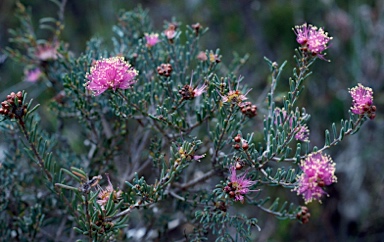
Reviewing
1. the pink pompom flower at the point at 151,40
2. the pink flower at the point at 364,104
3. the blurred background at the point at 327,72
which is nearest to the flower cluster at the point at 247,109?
the pink flower at the point at 364,104

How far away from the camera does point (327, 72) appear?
3164 millimetres

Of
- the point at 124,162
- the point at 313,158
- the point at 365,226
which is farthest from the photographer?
the point at 365,226

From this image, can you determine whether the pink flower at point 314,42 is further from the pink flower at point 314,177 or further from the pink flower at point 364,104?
the pink flower at point 314,177

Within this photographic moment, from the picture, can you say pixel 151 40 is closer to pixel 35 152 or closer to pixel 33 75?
pixel 35 152

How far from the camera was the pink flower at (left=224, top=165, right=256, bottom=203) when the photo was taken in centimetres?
123

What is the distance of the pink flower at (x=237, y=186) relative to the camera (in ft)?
4.05

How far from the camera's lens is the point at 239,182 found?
1.25m

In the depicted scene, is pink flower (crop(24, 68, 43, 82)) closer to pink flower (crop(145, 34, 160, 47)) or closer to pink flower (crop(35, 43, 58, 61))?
pink flower (crop(35, 43, 58, 61))

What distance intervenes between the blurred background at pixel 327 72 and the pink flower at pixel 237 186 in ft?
4.40

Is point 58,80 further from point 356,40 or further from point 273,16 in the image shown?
point 356,40

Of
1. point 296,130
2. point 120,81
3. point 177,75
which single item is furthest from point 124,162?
point 296,130

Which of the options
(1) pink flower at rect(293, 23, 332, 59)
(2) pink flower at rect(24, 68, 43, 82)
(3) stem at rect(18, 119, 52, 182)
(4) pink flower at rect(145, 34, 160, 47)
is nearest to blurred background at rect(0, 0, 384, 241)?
(2) pink flower at rect(24, 68, 43, 82)

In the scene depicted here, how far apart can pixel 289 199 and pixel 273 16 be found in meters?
1.35

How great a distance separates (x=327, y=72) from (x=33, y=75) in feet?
6.80
